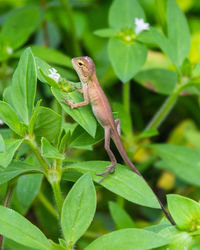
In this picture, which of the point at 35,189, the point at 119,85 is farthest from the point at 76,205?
the point at 119,85

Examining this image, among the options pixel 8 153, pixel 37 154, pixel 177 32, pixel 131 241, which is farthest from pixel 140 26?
pixel 131 241

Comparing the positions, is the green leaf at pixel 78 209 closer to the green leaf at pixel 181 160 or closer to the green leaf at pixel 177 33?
the green leaf at pixel 181 160

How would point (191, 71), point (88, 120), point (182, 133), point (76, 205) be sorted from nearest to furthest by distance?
point (76, 205)
point (88, 120)
point (191, 71)
point (182, 133)

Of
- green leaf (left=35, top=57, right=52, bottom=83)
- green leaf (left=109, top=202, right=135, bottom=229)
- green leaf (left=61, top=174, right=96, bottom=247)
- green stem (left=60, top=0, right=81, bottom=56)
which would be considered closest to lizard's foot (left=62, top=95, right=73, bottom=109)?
green leaf (left=35, top=57, right=52, bottom=83)

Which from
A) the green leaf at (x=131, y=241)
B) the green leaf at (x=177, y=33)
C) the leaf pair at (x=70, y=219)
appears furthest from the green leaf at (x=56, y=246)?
the green leaf at (x=177, y=33)

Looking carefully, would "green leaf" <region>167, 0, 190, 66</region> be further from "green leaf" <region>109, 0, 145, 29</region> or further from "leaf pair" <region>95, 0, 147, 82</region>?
"green leaf" <region>109, 0, 145, 29</region>

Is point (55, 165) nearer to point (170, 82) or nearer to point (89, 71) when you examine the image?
point (89, 71)

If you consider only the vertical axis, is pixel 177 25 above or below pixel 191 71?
above
